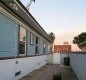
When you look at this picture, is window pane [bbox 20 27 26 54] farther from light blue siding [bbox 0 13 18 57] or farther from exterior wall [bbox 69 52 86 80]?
exterior wall [bbox 69 52 86 80]

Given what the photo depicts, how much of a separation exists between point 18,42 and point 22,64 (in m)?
1.57

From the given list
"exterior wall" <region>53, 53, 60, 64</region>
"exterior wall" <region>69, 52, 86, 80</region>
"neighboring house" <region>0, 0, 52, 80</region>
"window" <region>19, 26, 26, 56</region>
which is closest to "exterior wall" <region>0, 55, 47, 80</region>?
"neighboring house" <region>0, 0, 52, 80</region>

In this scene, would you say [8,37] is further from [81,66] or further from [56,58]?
[56,58]

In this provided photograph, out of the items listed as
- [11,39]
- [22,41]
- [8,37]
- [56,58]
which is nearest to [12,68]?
[11,39]

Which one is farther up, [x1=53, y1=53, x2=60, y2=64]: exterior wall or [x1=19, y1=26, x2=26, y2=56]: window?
[x1=19, y1=26, x2=26, y2=56]: window

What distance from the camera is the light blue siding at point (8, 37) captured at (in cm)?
→ 883

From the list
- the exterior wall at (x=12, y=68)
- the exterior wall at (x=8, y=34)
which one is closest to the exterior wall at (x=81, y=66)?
the exterior wall at (x=12, y=68)

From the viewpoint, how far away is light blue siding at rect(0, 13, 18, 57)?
8828mm

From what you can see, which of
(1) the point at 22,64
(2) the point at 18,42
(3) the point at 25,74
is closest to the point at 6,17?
(2) the point at 18,42

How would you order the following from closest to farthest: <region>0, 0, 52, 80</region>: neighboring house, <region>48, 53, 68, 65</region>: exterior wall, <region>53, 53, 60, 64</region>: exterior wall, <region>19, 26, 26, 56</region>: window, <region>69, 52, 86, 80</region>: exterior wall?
1. <region>0, 0, 52, 80</region>: neighboring house
2. <region>69, 52, 86, 80</region>: exterior wall
3. <region>19, 26, 26, 56</region>: window
4. <region>48, 53, 68, 65</region>: exterior wall
5. <region>53, 53, 60, 64</region>: exterior wall

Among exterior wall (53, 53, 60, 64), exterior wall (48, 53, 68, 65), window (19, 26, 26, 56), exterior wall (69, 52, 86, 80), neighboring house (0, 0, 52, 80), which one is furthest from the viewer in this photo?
exterior wall (53, 53, 60, 64)

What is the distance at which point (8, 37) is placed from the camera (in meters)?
9.68

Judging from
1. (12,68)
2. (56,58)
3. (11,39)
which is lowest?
(12,68)

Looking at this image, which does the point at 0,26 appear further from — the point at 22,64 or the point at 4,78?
the point at 22,64
